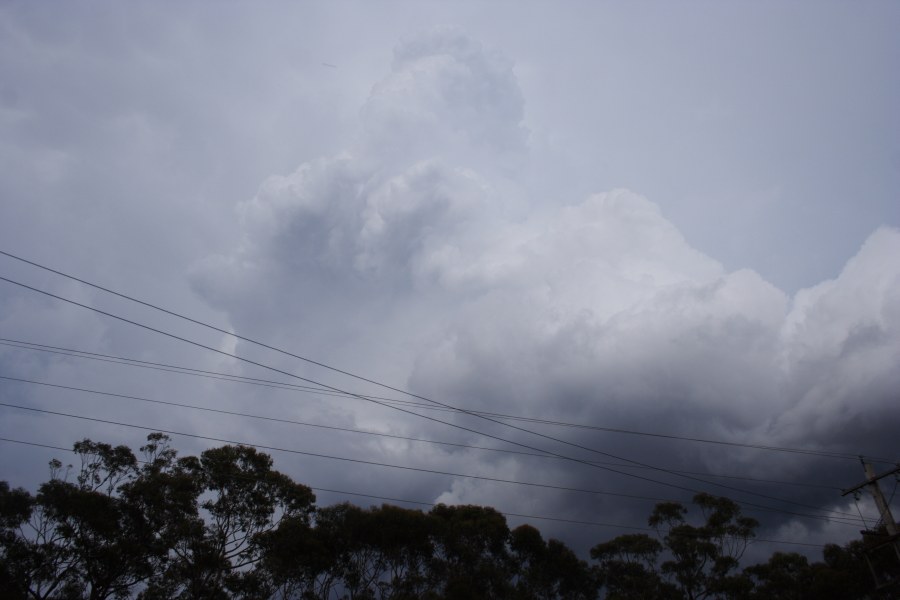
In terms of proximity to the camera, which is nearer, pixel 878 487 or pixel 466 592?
pixel 878 487

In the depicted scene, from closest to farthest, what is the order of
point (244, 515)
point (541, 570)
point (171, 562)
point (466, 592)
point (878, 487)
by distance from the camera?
point (878, 487)
point (171, 562)
point (244, 515)
point (466, 592)
point (541, 570)

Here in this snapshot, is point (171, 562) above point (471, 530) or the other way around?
above

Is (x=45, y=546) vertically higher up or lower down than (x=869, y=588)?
higher up

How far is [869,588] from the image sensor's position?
38.5 metres

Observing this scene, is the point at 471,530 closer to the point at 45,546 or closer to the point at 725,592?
the point at 725,592

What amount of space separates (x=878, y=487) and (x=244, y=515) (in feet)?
108

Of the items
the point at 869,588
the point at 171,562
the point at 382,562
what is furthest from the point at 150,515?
the point at 869,588

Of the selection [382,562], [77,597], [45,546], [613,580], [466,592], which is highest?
[45,546]

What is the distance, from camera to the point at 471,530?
4000 cm

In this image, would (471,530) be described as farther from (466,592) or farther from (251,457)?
(251,457)

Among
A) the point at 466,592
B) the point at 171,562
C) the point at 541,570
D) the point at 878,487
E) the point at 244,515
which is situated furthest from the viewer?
the point at 541,570

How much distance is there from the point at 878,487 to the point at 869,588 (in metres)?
17.6

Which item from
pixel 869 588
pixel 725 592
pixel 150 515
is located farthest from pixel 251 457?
pixel 869 588

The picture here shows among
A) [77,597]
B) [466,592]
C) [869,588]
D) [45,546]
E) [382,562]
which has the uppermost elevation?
[45,546]
